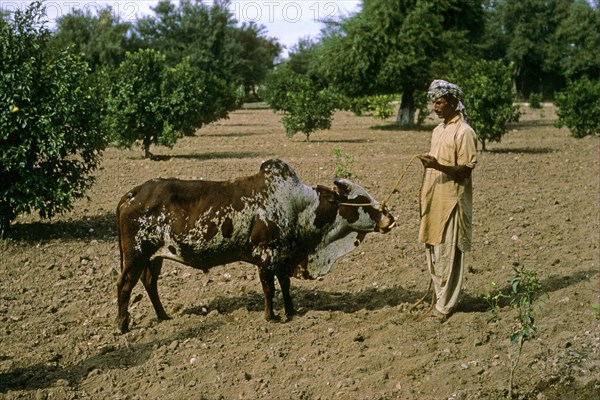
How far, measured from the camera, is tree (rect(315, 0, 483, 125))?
29250 millimetres

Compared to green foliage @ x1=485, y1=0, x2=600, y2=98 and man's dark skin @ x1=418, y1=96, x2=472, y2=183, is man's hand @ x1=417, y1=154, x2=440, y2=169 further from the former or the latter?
green foliage @ x1=485, y1=0, x2=600, y2=98

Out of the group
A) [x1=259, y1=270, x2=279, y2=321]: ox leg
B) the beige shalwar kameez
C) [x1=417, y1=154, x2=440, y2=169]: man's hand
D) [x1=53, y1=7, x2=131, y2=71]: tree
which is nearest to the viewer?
[x1=417, y1=154, x2=440, y2=169]: man's hand

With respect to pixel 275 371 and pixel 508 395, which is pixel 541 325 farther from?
pixel 275 371

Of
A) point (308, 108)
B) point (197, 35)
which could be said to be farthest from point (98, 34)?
point (308, 108)

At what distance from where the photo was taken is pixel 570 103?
24719 millimetres

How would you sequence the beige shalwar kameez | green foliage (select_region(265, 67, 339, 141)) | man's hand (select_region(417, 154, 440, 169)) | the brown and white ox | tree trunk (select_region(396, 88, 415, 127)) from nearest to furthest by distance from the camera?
1. man's hand (select_region(417, 154, 440, 169))
2. the beige shalwar kameez
3. the brown and white ox
4. green foliage (select_region(265, 67, 339, 141))
5. tree trunk (select_region(396, 88, 415, 127))

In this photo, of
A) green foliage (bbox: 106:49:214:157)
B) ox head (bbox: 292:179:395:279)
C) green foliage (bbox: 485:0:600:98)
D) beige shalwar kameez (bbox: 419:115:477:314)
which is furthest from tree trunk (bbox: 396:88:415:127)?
green foliage (bbox: 485:0:600:98)

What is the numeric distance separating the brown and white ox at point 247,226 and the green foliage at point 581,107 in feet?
64.0

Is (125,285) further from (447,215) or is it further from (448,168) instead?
(448,168)

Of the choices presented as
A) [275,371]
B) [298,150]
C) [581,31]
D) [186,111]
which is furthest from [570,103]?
[581,31]

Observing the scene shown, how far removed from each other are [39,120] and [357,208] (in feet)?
16.2

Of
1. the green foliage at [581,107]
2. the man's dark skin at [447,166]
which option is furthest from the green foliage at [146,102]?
the man's dark skin at [447,166]

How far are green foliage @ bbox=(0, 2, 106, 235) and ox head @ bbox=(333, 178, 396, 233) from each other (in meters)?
4.53

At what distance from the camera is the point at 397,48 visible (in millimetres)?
29703
